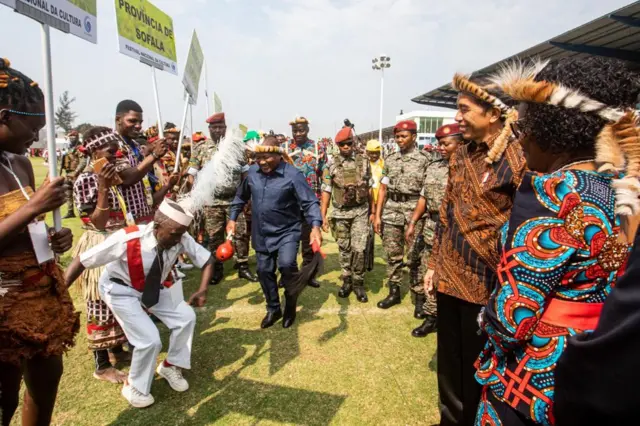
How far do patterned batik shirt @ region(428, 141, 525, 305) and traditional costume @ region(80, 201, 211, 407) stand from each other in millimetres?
2012

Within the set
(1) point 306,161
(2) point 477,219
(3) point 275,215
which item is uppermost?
(1) point 306,161

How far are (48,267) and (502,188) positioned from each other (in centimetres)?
259

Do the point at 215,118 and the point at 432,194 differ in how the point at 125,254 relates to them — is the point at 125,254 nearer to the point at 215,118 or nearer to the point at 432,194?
the point at 432,194

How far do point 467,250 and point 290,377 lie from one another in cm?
199

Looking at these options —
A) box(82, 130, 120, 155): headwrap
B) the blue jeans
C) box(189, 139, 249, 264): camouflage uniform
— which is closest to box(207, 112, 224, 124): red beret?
box(189, 139, 249, 264): camouflage uniform

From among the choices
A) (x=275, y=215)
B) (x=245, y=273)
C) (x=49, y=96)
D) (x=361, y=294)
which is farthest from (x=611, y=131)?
(x=245, y=273)

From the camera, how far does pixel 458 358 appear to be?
90.4 inches

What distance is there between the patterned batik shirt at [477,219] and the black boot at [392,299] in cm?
247

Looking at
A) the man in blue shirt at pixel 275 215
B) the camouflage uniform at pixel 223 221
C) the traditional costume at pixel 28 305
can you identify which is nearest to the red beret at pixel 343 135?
the man in blue shirt at pixel 275 215

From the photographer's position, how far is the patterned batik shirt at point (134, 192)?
11.6 feet

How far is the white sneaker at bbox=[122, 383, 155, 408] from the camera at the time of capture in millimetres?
2838

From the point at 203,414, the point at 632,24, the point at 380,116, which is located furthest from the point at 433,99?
the point at 203,414

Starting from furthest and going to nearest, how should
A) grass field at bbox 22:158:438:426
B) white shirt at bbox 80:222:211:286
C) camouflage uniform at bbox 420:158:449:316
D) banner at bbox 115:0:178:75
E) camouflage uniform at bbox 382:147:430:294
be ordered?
1. camouflage uniform at bbox 382:147:430:294
2. camouflage uniform at bbox 420:158:449:316
3. banner at bbox 115:0:178:75
4. grass field at bbox 22:158:438:426
5. white shirt at bbox 80:222:211:286

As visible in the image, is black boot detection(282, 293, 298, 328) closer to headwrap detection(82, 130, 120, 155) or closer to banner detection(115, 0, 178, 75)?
headwrap detection(82, 130, 120, 155)
